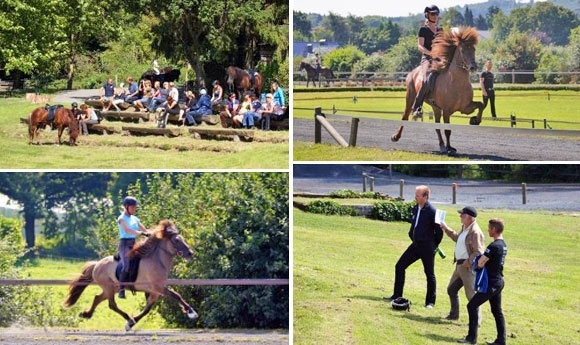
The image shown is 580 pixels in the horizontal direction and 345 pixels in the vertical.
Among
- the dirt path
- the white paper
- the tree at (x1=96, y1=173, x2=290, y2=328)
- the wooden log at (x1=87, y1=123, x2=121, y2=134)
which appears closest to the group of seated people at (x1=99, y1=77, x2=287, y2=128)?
the wooden log at (x1=87, y1=123, x2=121, y2=134)

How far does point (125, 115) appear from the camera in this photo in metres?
17.4

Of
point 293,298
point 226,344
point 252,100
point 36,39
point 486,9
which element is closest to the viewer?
point 293,298

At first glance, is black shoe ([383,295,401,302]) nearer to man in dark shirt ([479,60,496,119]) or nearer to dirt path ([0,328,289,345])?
dirt path ([0,328,289,345])

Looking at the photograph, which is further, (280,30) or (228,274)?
(280,30)

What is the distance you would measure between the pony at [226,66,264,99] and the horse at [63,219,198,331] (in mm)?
6371

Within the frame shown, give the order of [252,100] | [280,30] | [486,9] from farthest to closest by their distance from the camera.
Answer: [280,30] → [252,100] → [486,9]

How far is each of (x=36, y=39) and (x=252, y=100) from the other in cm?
573

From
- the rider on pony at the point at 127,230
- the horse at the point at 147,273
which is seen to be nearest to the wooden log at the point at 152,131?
the horse at the point at 147,273

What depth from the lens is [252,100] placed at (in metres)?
16.6

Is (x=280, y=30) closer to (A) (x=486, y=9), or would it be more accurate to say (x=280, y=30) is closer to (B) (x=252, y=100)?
(B) (x=252, y=100)

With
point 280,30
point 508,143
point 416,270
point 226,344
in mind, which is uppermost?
point 280,30

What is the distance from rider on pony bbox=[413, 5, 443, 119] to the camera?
40.2 ft

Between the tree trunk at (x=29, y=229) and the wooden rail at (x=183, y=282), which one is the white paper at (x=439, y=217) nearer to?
the wooden rail at (x=183, y=282)

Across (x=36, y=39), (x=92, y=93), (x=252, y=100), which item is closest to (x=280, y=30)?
(x=252, y=100)
